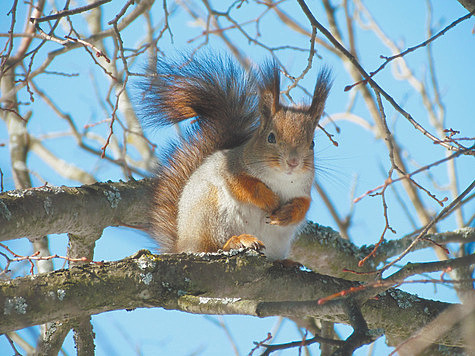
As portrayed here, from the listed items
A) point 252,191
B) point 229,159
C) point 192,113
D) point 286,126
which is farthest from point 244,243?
point 192,113

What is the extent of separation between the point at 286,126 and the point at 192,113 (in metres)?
0.73

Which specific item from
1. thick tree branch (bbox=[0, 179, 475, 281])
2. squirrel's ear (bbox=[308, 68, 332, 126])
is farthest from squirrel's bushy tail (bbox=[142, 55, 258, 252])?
squirrel's ear (bbox=[308, 68, 332, 126])

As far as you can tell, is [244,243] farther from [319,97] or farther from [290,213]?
[319,97]

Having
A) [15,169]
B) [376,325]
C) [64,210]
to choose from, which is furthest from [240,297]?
[15,169]

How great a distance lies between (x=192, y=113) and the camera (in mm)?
3311

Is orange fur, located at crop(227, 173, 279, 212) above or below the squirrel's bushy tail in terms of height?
below

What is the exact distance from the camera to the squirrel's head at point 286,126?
9.01 feet

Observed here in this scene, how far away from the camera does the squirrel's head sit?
9.01ft

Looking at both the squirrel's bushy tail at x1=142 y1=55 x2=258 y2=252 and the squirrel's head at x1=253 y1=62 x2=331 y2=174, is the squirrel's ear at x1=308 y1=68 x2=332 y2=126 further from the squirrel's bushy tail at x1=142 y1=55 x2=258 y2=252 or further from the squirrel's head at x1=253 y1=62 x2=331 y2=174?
the squirrel's bushy tail at x1=142 y1=55 x2=258 y2=252

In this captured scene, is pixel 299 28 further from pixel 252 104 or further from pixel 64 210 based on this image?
pixel 64 210

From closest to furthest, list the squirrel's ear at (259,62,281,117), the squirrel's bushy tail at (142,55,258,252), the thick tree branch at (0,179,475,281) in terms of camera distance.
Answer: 1. the thick tree branch at (0,179,475,281)
2. the squirrel's ear at (259,62,281,117)
3. the squirrel's bushy tail at (142,55,258,252)

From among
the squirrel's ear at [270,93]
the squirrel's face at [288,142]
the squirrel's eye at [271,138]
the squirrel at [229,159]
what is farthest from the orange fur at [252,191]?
the squirrel's ear at [270,93]

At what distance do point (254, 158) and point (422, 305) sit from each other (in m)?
1.07

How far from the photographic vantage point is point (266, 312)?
180cm
